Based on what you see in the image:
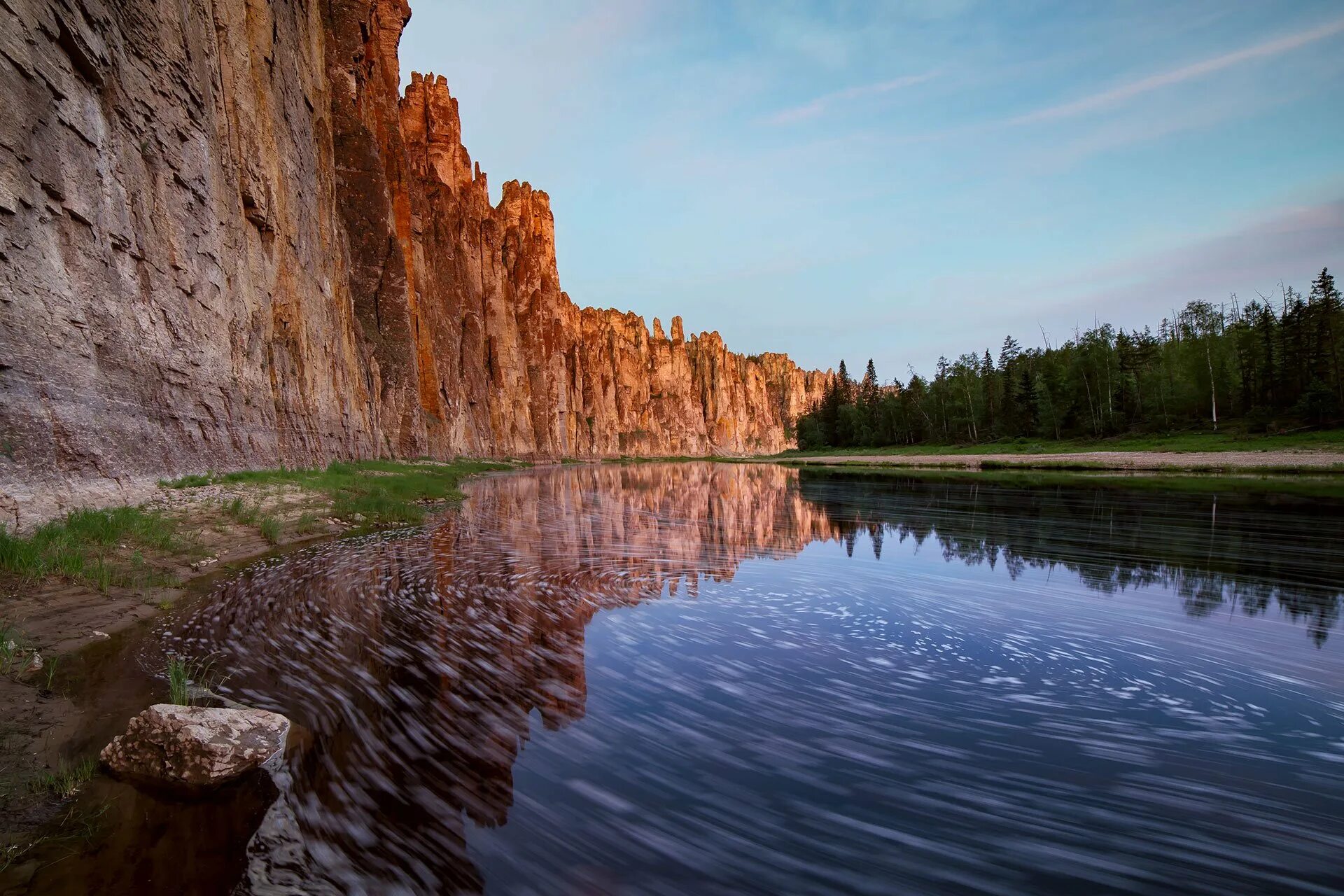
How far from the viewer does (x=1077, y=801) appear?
4.04 metres

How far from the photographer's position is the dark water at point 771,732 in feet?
11.2

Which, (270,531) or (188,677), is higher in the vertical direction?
(270,531)

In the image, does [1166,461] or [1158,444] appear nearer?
[1166,461]

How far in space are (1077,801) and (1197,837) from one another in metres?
0.59

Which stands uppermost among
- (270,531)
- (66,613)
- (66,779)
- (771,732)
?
(270,531)

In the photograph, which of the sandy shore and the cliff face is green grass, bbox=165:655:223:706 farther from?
the sandy shore

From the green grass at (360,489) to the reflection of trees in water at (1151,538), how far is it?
12.3 meters

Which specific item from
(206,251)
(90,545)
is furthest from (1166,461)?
(90,545)

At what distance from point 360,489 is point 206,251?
779 cm

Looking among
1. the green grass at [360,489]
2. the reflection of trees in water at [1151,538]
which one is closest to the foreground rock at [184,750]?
the green grass at [360,489]

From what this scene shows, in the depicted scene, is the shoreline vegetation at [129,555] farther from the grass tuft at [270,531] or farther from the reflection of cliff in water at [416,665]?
the reflection of cliff in water at [416,665]

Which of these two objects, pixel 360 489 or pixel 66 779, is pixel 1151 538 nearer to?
pixel 66 779

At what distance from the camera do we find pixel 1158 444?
52469mm

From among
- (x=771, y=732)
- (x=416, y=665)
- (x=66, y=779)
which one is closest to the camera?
(x=66, y=779)
